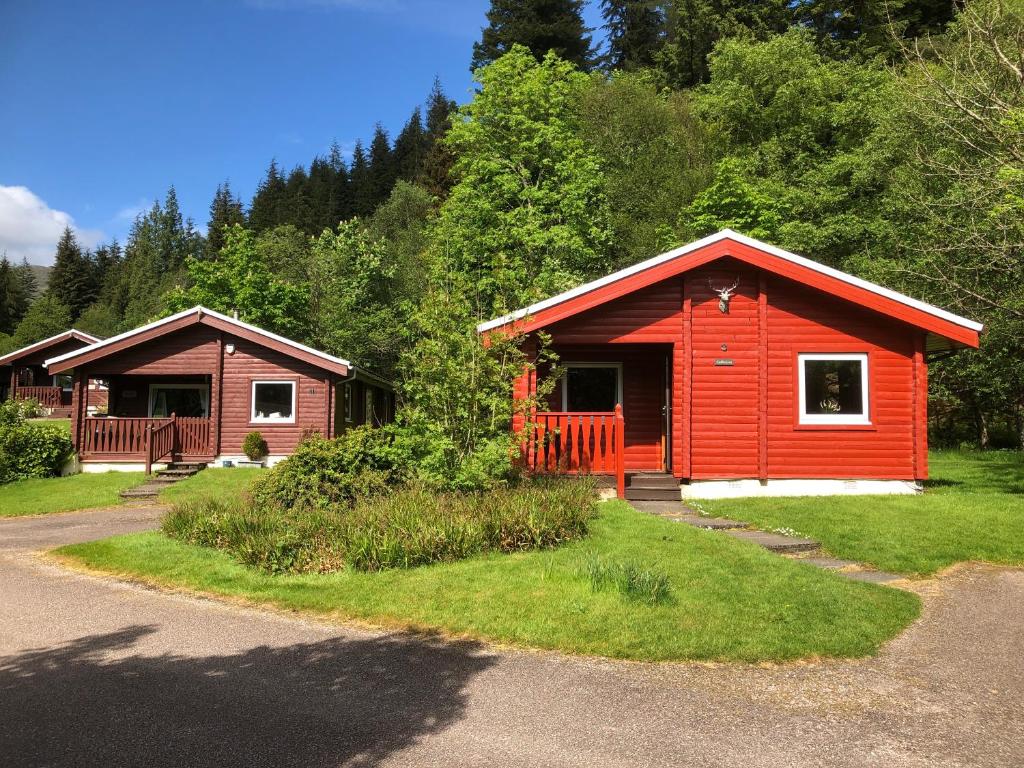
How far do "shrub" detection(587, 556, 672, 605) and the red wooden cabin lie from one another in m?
5.69

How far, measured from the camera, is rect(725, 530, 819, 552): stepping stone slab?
8.62 m

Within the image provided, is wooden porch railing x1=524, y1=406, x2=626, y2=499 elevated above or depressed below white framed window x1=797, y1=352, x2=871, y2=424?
below

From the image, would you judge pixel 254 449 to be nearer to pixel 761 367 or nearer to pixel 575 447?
pixel 575 447

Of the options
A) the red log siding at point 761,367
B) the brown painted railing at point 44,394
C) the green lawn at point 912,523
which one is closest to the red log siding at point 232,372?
the red log siding at point 761,367

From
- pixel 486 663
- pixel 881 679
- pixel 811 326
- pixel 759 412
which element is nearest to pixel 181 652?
pixel 486 663

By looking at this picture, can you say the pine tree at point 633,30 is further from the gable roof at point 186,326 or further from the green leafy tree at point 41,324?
the green leafy tree at point 41,324

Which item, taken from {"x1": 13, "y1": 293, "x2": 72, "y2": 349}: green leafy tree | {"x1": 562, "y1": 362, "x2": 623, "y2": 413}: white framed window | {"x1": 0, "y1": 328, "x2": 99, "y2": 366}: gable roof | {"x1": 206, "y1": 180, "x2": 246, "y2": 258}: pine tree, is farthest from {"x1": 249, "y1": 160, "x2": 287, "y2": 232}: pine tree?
{"x1": 562, "y1": 362, "x2": 623, "y2": 413}: white framed window

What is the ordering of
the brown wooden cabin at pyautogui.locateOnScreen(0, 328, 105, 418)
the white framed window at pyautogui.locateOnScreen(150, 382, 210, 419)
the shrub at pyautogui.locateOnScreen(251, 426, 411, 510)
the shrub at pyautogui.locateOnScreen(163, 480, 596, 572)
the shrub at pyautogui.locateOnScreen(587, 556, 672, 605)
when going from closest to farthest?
the shrub at pyautogui.locateOnScreen(587, 556, 672, 605) → the shrub at pyautogui.locateOnScreen(163, 480, 596, 572) → the shrub at pyautogui.locateOnScreen(251, 426, 411, 510) → the white framed window at pyautogui.locateOnScreen(150, 382, 210, 419) → the brown wooden cabin at pyautogui.locateOnScreen(0, 328, 105, 418)

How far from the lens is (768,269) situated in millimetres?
12500

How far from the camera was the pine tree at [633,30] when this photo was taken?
4478cm

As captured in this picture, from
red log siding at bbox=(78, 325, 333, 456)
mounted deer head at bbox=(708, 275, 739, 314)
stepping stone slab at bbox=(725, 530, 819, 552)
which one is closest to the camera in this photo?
stepping stone slab at bbox=(725, 530, 819, 552)

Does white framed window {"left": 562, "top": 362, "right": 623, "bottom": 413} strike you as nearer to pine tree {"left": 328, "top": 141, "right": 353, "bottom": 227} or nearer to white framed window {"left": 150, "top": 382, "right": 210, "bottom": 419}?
white framed window {"left": 150, "top": 382, "right": 210, "bottom": 419}

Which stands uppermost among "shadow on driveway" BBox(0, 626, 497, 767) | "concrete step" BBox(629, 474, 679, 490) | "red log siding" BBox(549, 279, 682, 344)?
"red log siding" BBox(549, 279, 682, 344)

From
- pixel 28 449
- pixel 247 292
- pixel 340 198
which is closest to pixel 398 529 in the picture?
pixel 28 449
